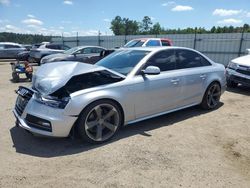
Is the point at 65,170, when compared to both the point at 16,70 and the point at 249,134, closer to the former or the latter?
the point at 249,134

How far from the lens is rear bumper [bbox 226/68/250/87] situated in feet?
25.9

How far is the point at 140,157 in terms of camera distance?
357cm

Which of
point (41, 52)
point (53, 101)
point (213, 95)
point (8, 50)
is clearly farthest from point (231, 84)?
point (8, 50)

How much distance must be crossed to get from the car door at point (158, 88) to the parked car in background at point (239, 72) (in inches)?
159

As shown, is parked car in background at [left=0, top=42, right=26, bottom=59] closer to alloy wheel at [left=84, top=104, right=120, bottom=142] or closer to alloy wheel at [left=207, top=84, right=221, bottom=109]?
alloy wheel at [left=207, top=84, right=221, bottom=109]

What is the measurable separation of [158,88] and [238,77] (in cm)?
479

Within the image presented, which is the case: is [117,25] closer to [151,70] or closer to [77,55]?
[77,55]

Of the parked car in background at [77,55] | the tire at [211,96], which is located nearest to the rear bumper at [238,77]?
the tire at [211,96]

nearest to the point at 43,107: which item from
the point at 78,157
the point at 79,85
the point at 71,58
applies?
the point at 79,85

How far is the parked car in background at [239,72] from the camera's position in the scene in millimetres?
7922

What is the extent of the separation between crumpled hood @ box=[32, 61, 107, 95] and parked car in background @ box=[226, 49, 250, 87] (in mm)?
5771

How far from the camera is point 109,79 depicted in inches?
162

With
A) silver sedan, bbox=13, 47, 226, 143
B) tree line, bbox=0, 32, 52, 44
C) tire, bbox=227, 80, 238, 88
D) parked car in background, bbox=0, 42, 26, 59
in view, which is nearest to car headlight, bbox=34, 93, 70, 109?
silver sedan, bbox=13, 47, 226, 143

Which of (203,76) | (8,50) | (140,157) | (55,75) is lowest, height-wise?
(140,157)
